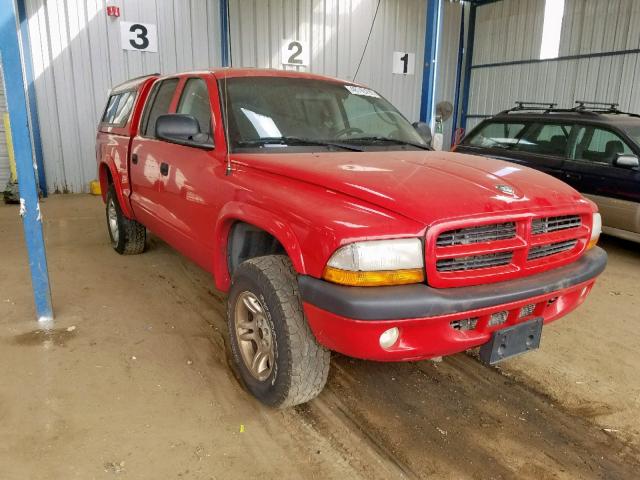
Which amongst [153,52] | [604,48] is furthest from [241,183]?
[604,48]

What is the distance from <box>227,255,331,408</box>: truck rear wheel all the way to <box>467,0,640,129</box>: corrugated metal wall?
11204mm

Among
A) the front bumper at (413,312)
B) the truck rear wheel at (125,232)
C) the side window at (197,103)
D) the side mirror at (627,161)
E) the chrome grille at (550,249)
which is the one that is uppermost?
the side window at (197,103)

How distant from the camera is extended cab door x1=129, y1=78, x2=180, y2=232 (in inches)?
142

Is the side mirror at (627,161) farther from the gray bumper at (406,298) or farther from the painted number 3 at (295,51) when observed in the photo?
the painted number 3 at (295,51)

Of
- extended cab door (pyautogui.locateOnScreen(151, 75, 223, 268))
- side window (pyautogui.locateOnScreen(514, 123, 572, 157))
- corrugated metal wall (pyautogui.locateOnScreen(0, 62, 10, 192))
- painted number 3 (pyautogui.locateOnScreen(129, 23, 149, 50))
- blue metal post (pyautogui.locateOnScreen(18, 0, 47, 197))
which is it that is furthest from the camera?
painted number 3 (pyautogui.locateOnScreen(129, 23, 149, 50))

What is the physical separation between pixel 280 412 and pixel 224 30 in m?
8.97

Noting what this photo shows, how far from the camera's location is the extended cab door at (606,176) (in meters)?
5.18

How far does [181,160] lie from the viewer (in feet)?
10.5

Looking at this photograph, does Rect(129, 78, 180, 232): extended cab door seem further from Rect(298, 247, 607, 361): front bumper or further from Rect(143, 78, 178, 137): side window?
Rect(298, 247, 607, 361): front bumper

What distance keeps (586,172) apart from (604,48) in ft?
24.3

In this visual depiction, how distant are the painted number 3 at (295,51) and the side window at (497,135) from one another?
528 centimetres

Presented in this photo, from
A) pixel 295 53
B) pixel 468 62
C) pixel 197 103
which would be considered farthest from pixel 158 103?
pixel 468 62

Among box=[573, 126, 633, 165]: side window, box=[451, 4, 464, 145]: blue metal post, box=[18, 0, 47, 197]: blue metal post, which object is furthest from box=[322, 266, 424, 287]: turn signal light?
box=[451, 4, 464, 145]: blue metal post

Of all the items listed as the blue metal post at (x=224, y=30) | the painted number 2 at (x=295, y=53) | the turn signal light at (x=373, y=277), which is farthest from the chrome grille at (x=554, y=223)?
the painted number 2 at (x=295, y=53)
